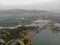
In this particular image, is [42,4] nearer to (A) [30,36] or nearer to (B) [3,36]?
(A) [30,36]

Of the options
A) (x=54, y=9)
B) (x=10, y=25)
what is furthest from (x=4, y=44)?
(x=54, y=9)

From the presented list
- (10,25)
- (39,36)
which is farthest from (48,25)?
(10,25)

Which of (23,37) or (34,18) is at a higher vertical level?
(34,18)

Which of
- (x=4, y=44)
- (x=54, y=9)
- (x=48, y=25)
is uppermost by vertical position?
(x=54, y=9)

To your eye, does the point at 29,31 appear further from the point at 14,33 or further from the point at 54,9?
the point at 54,9

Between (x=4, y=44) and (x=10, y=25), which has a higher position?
(x=10, y=25)
